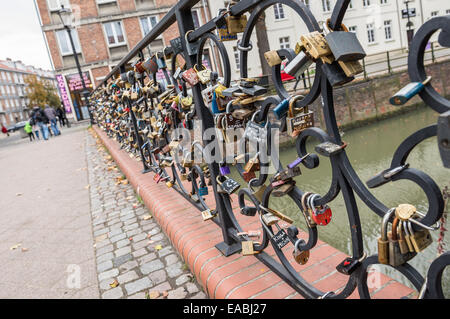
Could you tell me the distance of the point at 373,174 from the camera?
255 inches

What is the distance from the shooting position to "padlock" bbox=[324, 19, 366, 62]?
75 cm

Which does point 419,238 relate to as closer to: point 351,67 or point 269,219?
point 351,67

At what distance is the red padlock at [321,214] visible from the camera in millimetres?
1073

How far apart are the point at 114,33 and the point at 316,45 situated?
85.3ft

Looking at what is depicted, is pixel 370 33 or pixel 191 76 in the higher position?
pixel 370 33

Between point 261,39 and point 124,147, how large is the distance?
775 centimetres

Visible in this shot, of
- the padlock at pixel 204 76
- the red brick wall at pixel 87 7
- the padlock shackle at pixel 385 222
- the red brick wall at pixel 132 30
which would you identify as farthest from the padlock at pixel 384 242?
the red brick wall at pixel 87 7

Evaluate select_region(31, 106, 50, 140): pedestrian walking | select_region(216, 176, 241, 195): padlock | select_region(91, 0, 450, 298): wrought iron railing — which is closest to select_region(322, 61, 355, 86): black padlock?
select_region(91, 0, 450, 298): wrought iron railing

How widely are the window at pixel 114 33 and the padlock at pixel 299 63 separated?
25.5 meters

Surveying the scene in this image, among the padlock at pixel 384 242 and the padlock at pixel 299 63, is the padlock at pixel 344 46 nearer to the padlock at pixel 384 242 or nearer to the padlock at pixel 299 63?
the padlock at pixel 299 63

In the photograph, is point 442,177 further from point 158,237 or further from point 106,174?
point 106,174

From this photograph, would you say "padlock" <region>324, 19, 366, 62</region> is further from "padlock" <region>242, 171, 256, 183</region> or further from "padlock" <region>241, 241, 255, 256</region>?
"padlock" <region>241, 241, 255, 256</region>

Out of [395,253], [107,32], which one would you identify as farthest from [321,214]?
[107,32]
